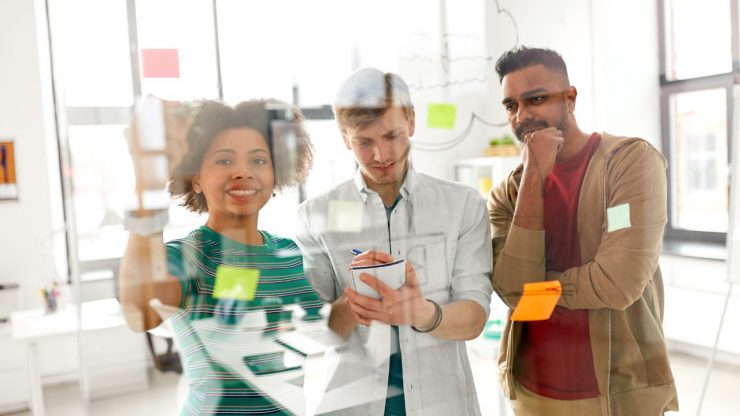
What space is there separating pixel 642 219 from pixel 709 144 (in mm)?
366

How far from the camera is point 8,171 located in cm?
95

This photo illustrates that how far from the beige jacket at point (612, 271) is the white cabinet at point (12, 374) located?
867 millimetres

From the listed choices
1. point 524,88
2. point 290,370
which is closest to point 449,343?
point 290,370

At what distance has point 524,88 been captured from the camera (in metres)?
1.21

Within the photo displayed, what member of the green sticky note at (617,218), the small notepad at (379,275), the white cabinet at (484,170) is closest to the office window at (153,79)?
the small notepad at (379,275)

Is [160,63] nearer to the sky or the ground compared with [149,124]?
nearer to the sky

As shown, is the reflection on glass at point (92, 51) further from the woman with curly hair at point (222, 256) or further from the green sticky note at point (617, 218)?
the green sticky note at point (617, 218)

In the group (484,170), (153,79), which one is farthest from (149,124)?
(484,170)

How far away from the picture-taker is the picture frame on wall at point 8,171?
897 millimetres

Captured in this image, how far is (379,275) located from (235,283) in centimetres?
25

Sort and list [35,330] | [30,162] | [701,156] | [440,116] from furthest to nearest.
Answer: [701,156] < [440,116] < [35,330] < [30,162]

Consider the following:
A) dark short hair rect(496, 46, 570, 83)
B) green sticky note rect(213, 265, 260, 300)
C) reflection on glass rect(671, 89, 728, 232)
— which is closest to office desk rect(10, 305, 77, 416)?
green sticky note rect(213, 265, 260, 300)

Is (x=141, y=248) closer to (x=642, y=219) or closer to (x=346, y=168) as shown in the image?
(x=346, y=168)

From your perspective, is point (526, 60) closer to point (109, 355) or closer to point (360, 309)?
point (360, 309)
